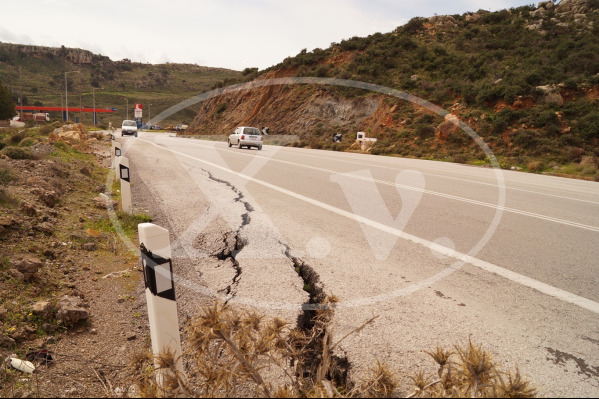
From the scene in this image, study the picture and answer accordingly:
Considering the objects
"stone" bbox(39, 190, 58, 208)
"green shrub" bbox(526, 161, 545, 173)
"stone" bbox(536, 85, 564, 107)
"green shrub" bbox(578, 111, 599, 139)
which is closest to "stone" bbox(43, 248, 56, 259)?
"stone" bbox(39, 190, 58, 208)

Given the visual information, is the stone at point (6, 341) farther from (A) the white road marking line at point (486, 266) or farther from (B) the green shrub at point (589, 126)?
(B) the green shrub at point (589, 126)

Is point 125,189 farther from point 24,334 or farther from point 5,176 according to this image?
point 24,334

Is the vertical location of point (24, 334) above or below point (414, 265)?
below

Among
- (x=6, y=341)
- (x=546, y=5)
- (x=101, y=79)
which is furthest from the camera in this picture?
(x=101, y=79)

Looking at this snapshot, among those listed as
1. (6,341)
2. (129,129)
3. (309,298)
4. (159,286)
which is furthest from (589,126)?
(129,129)

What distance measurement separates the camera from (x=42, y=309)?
3.09 meters

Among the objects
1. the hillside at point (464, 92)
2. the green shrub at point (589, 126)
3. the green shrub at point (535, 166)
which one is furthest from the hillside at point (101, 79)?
the green shrub at point (535, 166)

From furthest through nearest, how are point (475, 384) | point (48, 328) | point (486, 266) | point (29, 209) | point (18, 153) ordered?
point (18, 153), point (29, 209), point (486, 266), point (48, 328), point (475, 384)

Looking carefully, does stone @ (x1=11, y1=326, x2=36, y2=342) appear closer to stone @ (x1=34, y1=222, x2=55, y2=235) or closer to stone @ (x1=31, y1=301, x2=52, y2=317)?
stone @ (x1=31, y1=301, x2=52, y2=317)

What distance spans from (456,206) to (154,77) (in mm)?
120002

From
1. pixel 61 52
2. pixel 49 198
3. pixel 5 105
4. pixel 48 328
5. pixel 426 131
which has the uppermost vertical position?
pixel 61 52

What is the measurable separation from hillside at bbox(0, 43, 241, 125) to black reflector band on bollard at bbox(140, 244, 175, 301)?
283ft

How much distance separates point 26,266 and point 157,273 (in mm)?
2423

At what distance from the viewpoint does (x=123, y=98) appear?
9644 centimetres
